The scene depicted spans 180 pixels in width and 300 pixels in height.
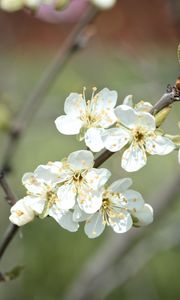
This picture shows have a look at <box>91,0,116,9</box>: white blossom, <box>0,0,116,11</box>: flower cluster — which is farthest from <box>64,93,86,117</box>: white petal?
<box>91,0,116,9</box>: white blossom

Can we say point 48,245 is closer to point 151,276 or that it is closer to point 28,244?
point 28,244

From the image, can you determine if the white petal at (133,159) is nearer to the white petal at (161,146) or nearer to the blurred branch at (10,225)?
the white petal at (161,146)

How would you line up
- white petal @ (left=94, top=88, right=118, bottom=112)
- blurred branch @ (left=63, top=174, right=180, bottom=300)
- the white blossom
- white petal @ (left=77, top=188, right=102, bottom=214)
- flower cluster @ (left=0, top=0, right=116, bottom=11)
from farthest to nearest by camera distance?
blurred branch @ (left=63, top=174, right=180, bottom=300) < the white blossom < flower cluster @ (left=0, top=0, right=116, bottom=11) < white petal @ (left=94, top=88, right=118, bottom=112) < white petal @ (left=77, top=188, right=102, bottom=214)

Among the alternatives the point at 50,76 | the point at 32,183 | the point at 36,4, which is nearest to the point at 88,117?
the point at 32,183

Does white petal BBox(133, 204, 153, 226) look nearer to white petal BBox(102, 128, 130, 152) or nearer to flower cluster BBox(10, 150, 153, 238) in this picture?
flower cluster BBox(10, 150, 153, 238)

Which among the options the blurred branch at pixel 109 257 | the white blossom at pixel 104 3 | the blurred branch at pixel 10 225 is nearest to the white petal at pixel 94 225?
the blurred branch at pixel 10 225

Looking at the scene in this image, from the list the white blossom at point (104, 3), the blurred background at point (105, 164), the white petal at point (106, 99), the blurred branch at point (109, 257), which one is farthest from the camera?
the blurred background at point (105, 164)

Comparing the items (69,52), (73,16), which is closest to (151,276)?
(73,16)
